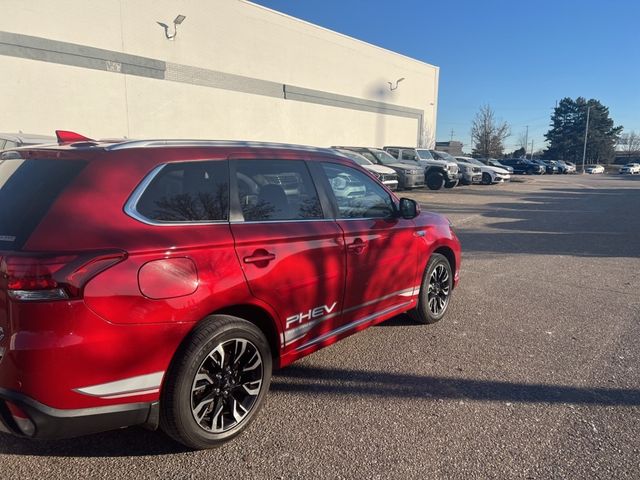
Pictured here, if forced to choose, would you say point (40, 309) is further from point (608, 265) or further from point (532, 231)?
point (532, 231)

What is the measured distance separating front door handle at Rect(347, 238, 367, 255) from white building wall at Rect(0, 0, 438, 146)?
17.5 m

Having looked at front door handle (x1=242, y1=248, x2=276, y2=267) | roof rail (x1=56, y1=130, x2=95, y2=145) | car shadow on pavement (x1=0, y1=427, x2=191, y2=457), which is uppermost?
roof rail (x1=56, y1=130, x2=95, y2=145)

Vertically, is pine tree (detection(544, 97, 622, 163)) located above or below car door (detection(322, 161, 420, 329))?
above

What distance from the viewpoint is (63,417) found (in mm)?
2182

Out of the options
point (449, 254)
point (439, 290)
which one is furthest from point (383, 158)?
point (439, 290)

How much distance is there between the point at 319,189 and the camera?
352 centimetres

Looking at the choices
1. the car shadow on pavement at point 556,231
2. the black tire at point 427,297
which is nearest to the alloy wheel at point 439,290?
the black tire at point 427,297

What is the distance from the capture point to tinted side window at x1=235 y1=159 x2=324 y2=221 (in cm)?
300

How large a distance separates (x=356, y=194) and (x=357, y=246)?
52 centimetres

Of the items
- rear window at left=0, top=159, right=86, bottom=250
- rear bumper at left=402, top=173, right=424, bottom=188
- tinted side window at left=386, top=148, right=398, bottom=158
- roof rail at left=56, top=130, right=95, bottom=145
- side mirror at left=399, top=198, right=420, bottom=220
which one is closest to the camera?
rear window at left=0, top=159, right=86, bottom=250

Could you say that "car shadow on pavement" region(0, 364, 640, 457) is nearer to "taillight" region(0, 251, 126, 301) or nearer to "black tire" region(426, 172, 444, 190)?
"taillight" region(0, 251, 126, 301)

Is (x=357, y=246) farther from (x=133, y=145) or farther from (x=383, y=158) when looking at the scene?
(x=383, y=158)

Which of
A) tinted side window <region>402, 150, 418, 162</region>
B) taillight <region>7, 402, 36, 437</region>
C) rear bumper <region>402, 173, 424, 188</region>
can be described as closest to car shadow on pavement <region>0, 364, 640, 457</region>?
taillight <region>7, 402, 36, 437</region>

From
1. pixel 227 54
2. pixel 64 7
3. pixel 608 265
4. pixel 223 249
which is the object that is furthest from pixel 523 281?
pixel 227 54
